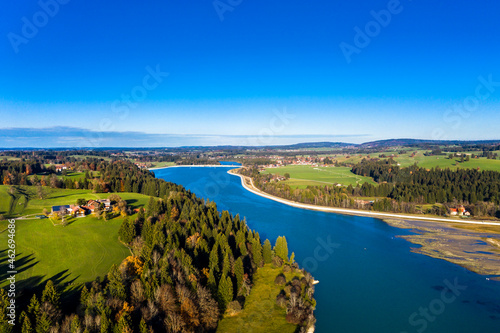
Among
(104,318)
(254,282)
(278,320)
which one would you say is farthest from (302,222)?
(104,318)

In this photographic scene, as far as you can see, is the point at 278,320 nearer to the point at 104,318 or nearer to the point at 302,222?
the point at 104,318

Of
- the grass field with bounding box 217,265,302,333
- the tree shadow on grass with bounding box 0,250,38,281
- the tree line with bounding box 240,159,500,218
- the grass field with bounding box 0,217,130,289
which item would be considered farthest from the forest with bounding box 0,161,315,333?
the tree line with bounding box 240,159,500,218

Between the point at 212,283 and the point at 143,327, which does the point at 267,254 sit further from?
the point at 143,327

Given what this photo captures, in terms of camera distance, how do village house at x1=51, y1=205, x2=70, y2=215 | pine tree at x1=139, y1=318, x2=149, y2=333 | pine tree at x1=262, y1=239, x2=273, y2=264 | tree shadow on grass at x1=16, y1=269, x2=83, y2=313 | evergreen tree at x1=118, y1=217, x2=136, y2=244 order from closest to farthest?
pine tree at x1=139, y1=318, x2=149, y2=333 → tree shadow on grass at x1=16, y1=269, x2=83, y2=313 → pine tree at x1=262, y1=239, x2=273, y2=264 → evergreen tree at x1=118, y1=217, x2=136, y2=244 → village house at x1=51, y1=205, x2=70, y2=215

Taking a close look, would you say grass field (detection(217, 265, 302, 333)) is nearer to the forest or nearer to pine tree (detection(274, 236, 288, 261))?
the forest

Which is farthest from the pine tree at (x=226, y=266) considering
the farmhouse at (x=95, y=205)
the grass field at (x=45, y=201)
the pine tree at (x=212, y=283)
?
the grass field at (x=45, y=201)

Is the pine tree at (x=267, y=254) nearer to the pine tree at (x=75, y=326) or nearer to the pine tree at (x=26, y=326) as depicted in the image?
the pine tree at (x=75, y=326)

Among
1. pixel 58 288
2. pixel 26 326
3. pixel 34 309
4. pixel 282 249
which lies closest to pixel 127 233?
pixel 58 288
